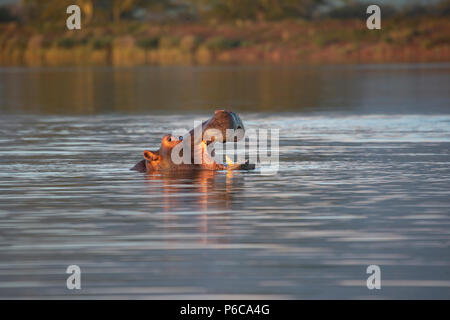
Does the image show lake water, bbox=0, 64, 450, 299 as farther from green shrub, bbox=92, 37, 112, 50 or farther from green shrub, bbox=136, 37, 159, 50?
green shrub, bbox=92, 37, 112, 50

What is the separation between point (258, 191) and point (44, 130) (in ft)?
36.4

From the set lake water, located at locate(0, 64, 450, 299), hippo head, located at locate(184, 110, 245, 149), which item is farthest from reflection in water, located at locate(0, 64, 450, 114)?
hippo head, located at locate(184, 110, 245, 149)

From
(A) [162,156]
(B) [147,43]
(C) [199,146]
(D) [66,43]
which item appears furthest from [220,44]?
(C) [199,146]

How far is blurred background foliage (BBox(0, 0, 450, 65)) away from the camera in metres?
84.4

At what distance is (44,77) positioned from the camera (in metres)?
57.6

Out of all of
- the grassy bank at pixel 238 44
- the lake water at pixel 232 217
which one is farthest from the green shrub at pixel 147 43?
the lake water at pixel 232 217

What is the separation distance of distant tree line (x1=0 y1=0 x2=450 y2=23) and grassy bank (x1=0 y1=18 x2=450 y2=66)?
3.72 m

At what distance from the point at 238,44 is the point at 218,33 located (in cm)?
567

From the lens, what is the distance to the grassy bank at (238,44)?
275 ft

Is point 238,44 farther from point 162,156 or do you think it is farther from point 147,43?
point 162,156

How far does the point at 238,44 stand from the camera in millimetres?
89625

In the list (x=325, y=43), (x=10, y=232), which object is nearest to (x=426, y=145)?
(x=10, y=232)

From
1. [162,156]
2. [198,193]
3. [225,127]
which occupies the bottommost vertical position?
[198,193]

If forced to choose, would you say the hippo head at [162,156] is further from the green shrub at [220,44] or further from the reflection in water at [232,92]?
the green shrub at [220,44]
